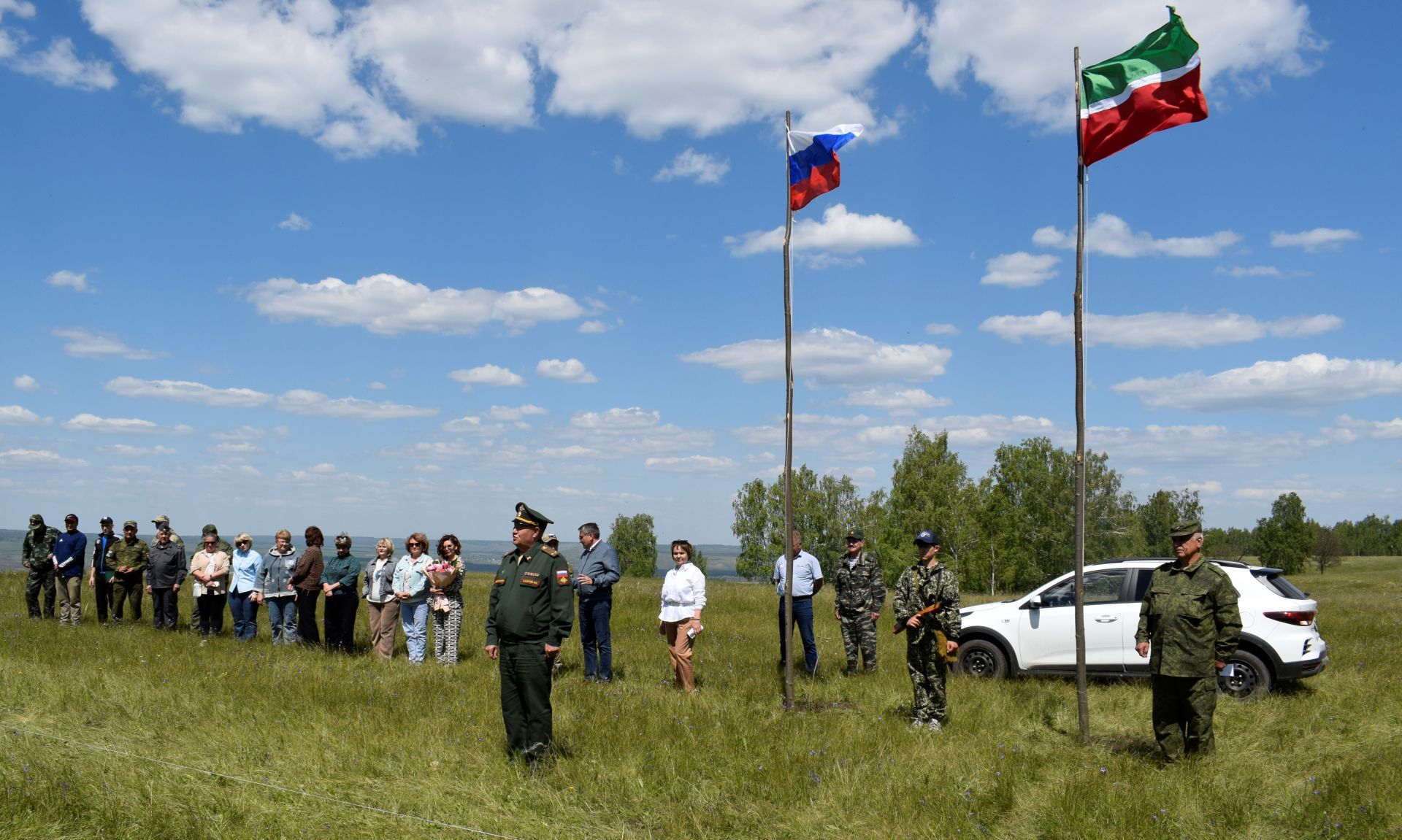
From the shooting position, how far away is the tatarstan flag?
838cm

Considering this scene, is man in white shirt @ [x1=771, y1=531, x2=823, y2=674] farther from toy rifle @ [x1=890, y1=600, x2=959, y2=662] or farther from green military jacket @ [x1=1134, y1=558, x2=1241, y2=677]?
green military jacket @ [x1=1134, y1=558, x2=1241, y2=677]

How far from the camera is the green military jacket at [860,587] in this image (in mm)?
12695

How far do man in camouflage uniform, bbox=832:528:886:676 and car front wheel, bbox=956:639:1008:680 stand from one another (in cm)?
116

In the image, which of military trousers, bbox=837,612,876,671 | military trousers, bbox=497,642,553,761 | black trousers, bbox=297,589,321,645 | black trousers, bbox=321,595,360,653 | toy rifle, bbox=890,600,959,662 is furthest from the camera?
black trousers, bbox=297,589,321,645

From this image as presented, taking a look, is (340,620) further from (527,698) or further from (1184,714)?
(1184,714)

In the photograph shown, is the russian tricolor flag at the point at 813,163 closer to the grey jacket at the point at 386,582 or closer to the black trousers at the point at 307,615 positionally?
the grey jacket at the point at 386,582

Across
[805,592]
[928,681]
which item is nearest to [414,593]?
[805,592]

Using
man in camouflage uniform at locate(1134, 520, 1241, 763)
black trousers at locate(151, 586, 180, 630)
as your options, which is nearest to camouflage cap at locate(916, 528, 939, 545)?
man in camouflage uniform at locate(1134, 520, 1241, 763)

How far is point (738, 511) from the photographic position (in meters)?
89.0

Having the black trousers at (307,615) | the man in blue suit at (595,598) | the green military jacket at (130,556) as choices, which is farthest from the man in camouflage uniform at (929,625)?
the green military jacket at (130,556)

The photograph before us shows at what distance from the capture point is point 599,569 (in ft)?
39.3

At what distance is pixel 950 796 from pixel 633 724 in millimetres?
3217

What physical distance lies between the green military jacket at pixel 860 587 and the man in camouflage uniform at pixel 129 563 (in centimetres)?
1176

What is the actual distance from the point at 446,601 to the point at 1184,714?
910cm
